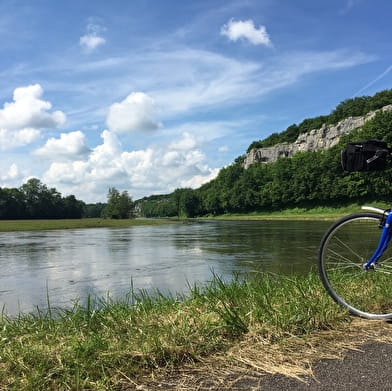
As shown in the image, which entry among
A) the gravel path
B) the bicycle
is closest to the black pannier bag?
the bicycle

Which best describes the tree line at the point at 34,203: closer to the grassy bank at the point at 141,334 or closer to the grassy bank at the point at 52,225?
the grassy bank at the point at 52,225

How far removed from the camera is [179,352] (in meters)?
2.75

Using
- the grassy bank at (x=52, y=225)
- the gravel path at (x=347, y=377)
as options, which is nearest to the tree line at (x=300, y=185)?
the grassy bank at (x=52, y=225)

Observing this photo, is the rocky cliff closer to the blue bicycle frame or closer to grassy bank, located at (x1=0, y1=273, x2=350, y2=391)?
the blue bicycle frame

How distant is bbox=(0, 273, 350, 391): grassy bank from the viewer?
247 cm

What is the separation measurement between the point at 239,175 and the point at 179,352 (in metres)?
123

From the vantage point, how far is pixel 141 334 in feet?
10.1

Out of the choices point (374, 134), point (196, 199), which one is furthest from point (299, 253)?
point (196, 199)

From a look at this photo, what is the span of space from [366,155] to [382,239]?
850mm

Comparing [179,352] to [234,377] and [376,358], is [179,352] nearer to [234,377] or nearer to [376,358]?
[234,377]

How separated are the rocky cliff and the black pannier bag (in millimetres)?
119021

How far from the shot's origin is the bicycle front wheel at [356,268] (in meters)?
3.80

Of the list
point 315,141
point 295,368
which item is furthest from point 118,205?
point 295,368

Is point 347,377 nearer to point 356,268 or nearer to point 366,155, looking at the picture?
point 356,268
